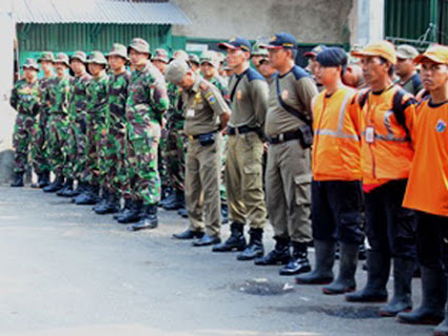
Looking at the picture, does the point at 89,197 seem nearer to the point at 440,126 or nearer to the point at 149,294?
the point at 149,294

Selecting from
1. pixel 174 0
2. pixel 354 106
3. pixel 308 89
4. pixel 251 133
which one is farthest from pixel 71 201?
pixel 174 0

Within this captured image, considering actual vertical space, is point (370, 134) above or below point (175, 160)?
above

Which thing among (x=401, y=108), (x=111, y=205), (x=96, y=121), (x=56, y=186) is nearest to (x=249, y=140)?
(x=401, y=108)

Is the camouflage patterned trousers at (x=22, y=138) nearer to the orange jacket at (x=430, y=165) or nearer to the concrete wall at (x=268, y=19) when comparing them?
the concrete wall at (x=268, y=19)

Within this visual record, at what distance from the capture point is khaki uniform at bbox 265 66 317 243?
25.7ft

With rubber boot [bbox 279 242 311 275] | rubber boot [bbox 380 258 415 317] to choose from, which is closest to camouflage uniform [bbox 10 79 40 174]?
rubber boot [bbox 279 242 311 275]

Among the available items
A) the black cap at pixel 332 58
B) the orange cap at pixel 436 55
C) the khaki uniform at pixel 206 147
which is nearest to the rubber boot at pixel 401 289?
the orange cap at pixel 436 55

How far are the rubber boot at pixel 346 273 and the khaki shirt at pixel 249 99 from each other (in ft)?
7.01

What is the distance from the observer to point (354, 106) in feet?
22.9

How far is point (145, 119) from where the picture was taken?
35.2 ft

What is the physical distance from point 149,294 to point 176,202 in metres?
5.53

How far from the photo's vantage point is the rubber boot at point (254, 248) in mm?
8680

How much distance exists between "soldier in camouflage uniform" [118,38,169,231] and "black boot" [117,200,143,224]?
0.32 metres

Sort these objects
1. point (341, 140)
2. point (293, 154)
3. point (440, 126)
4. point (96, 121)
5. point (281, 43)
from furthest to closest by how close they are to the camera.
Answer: point (96, 121) → point (281, 43) → point (293, 154) → point (341, 140) → point (440, 126)
